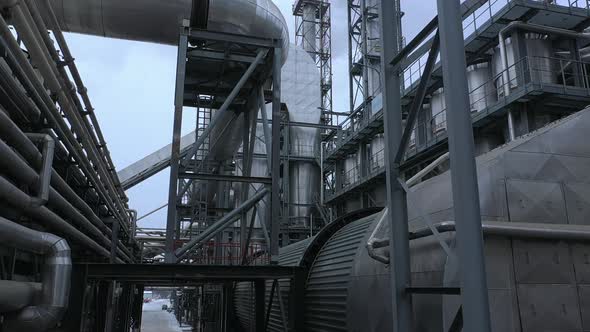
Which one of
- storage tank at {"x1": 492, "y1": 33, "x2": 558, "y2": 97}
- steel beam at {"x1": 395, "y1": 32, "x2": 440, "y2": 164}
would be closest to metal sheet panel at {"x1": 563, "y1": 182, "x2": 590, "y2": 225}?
steel beam at {"x1": 395, "y1": 32, "x2": 440, "y2": 164}

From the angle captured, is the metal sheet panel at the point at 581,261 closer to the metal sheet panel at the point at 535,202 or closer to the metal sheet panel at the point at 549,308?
the metal sheet panel at the point at 549,308

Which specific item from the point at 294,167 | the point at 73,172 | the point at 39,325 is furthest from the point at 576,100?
the point at 294,167

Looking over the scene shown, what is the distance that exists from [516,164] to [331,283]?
12.4 ft

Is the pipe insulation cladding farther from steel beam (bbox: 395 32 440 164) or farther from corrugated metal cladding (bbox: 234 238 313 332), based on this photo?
steel beam (bbox: 395 32 440 164)

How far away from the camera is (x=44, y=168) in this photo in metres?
5.31

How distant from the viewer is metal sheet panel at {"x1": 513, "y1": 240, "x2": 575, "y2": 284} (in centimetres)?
489

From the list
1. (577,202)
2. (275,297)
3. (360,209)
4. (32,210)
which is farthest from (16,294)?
(275,297)

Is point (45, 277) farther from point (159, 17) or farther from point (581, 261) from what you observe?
point (159, 17)

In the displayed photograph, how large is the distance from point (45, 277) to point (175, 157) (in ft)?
15.1

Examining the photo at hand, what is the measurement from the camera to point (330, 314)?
8.00 metres

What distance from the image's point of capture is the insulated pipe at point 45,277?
4.55 meters

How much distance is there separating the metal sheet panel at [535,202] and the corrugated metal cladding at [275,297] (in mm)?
5429

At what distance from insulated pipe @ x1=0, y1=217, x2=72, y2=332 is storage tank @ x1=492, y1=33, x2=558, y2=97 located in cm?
1207

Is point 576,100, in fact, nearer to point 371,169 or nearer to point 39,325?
point 371,169
